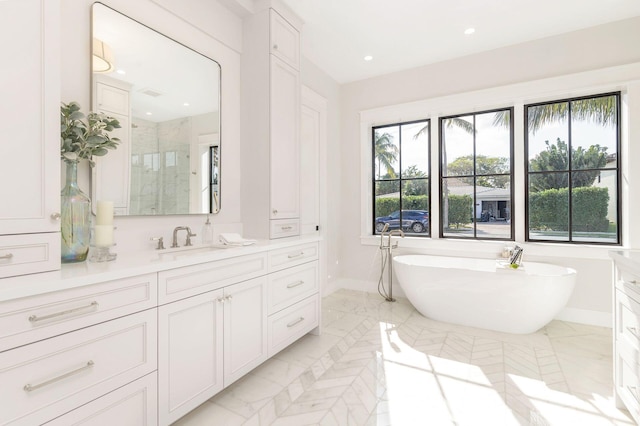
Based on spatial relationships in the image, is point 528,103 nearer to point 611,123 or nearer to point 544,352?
point 611,123

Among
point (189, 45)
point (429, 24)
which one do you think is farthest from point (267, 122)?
point (429, 24)

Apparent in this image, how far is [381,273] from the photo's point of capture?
4.03 m

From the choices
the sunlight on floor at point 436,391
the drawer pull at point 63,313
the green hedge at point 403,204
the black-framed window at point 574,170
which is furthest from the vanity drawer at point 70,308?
the black-framed window at point 574,170

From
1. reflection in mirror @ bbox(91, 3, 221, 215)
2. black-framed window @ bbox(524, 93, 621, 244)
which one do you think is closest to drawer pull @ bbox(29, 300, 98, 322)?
reflection in mirror @ bbox(91, 3, 221, 215)

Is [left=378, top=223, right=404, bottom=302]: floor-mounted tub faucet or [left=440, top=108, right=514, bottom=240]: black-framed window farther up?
[left=440, top=108, right=514, bottom=240]: black-framed window

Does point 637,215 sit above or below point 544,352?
above

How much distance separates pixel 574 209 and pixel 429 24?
2.41 meters

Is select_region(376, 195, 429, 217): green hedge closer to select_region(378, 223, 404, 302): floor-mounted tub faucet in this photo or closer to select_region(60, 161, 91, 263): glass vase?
select_region(378, 223, 404, 302): floor-mounted tub faucet

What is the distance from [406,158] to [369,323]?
2188mm

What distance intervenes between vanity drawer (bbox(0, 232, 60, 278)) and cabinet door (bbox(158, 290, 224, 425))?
0.48 metres

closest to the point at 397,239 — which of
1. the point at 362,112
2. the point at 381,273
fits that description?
the point at 381,273

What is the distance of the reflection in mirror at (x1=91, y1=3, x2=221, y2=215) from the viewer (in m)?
1.78

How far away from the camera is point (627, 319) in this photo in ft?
5.44

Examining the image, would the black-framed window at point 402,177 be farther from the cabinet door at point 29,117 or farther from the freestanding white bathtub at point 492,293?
the cabinet door at point 29,117
